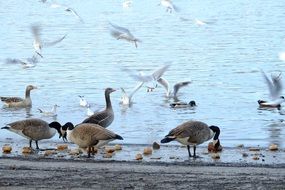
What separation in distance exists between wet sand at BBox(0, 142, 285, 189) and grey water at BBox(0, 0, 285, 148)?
1739 millimetres

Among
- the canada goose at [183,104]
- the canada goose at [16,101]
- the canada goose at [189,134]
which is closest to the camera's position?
the canada goose at [189,134]

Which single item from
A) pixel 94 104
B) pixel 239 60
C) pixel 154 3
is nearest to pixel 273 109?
pixel 94 104

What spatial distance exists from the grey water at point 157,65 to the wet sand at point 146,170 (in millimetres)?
1739

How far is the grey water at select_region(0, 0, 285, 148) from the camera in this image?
16781mm

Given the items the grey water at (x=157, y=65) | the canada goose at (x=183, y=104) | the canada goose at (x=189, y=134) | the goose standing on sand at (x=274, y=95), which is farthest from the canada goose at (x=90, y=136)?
the goose standing on sand at (x=274, y=95)

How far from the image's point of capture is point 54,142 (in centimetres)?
1390

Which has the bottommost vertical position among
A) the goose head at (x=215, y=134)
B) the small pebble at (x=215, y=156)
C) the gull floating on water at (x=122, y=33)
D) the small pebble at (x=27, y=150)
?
the small pebble at (x=215, y=156)

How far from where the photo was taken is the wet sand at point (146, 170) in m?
9.38

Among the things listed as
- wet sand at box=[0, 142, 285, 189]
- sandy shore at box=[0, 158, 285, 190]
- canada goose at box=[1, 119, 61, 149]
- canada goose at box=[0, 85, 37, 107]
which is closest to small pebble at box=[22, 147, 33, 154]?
wet sand at box=[0, 142, 285, 189]

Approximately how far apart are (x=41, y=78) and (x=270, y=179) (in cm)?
1512

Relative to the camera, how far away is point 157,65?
26.7 metres

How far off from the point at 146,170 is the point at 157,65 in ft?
53.3

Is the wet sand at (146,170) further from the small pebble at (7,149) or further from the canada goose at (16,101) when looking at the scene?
the canada goose at (16,101)

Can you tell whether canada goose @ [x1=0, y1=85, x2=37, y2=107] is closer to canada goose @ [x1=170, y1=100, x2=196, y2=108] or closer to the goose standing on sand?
canada goose @ [x1=170, y1=100, x2=196, y2=108]
